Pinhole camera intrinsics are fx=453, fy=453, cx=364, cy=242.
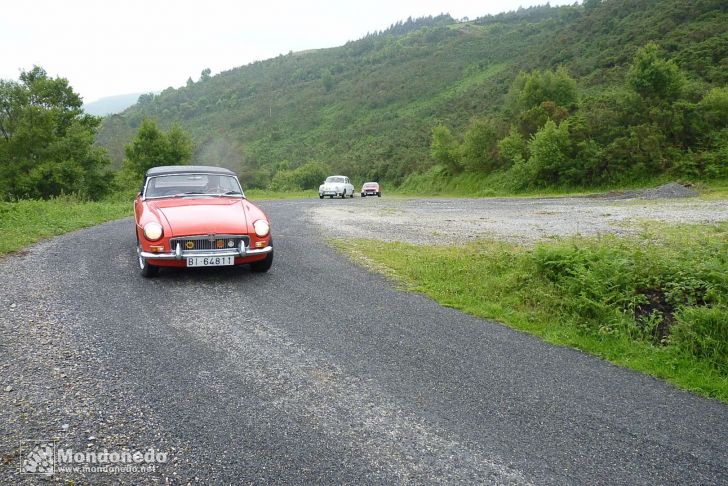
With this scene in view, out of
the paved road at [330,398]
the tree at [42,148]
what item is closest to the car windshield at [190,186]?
the paved road at [330,398]

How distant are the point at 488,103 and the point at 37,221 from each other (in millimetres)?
56473

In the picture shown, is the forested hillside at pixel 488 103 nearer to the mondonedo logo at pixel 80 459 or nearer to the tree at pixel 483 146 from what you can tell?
the tree at pixel 483 146

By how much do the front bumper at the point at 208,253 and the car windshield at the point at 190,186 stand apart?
1800 millimetres

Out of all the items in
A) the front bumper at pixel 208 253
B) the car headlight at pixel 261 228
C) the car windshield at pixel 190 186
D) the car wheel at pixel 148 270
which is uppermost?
the car windshield at pixel 190 186

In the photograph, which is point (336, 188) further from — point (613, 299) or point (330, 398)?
point (330, 398)

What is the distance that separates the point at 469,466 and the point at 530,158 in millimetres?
31326

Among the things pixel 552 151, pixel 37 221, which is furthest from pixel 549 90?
pixel 37 221

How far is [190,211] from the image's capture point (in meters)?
7.03

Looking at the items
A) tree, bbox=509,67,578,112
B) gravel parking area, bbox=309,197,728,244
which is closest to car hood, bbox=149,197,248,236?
gravel parking area, bbox=309,197,728,244

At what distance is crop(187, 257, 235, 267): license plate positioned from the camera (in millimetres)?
6453

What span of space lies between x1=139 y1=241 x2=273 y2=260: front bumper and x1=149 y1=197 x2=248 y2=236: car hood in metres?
0.25

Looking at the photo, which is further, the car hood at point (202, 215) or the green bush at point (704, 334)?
the car hood at point (202, 215)

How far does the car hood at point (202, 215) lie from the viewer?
6.54 metres

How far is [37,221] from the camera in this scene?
480 inches
